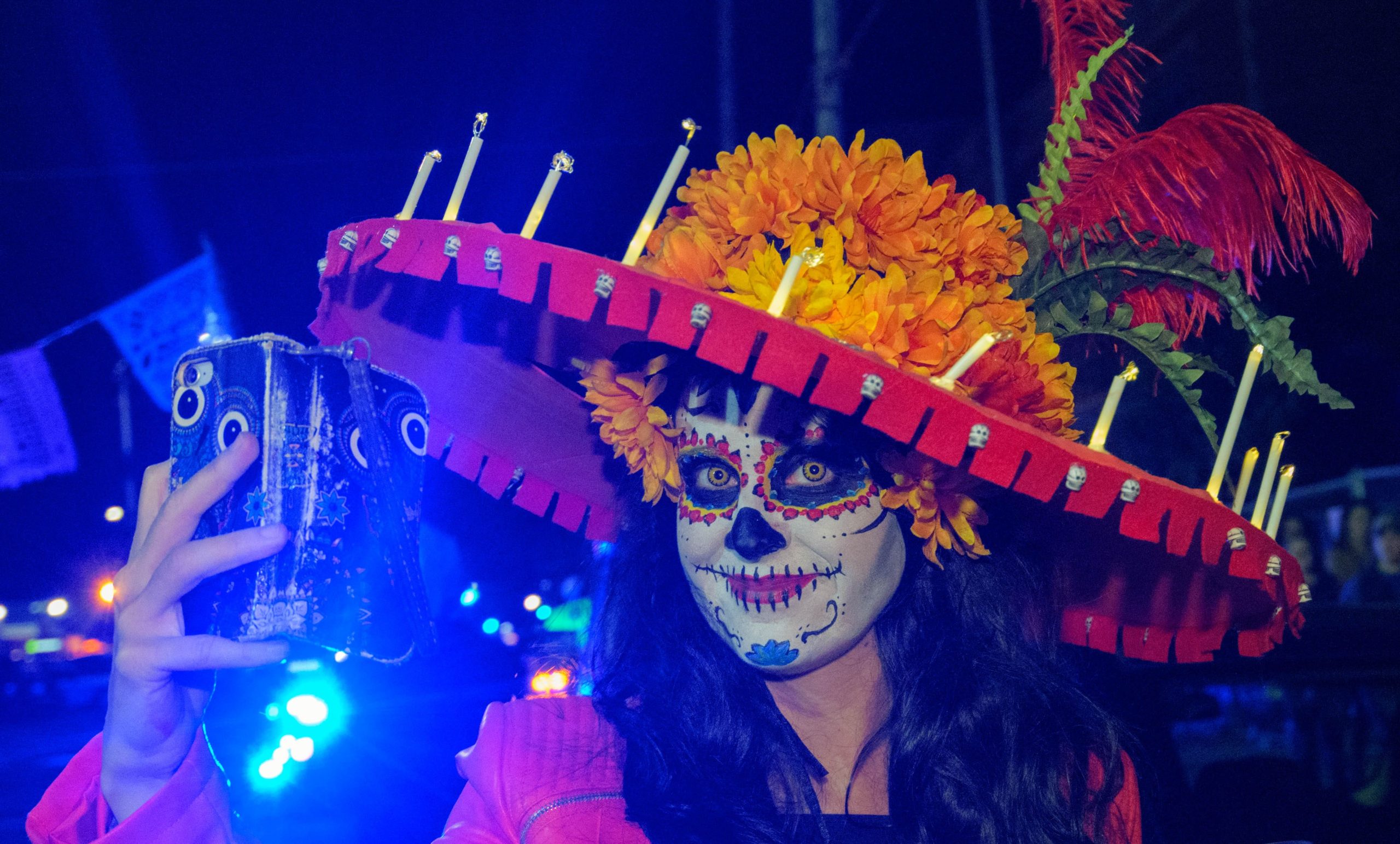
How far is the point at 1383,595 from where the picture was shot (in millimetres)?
4676

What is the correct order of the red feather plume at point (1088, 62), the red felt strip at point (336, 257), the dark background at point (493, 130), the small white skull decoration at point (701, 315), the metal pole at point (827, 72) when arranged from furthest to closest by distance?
the dark background at point (493, 130) < the metal pole at point (827, 72) < the red feather plume at point (1088, 62) < the red felt strip at point (336, 257) < the small white skull decoration at point (701, 315)

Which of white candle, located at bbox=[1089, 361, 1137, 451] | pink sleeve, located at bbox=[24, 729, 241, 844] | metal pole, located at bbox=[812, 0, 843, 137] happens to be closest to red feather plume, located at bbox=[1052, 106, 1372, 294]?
white candle, located at bbox=[1089, 361, 1137, 451]

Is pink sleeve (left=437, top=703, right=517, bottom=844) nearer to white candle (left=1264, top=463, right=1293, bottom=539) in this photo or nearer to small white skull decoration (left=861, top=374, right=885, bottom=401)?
small white skull decoration (left=861, top=374, right=885, bottom=401)

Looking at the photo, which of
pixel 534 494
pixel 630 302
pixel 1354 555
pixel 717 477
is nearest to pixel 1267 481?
pixel 717 477

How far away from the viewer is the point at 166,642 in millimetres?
1307

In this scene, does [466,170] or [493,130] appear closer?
[466,170]

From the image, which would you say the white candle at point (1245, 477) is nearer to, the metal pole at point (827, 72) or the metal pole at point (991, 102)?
the metal pole at point (991, 102)

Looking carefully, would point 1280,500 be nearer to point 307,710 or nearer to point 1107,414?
point 1107,414

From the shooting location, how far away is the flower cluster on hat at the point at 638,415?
178 cm

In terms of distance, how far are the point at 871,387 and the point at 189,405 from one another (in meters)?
0.96

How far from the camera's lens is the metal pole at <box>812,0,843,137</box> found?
3.20 meters

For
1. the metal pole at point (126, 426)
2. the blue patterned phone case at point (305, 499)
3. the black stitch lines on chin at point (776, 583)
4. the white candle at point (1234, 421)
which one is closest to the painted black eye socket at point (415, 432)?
the blue patterned phone case at point (305, 499)

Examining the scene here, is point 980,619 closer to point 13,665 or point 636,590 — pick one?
point 636,590

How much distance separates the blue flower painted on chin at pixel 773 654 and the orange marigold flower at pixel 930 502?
0.31 m
